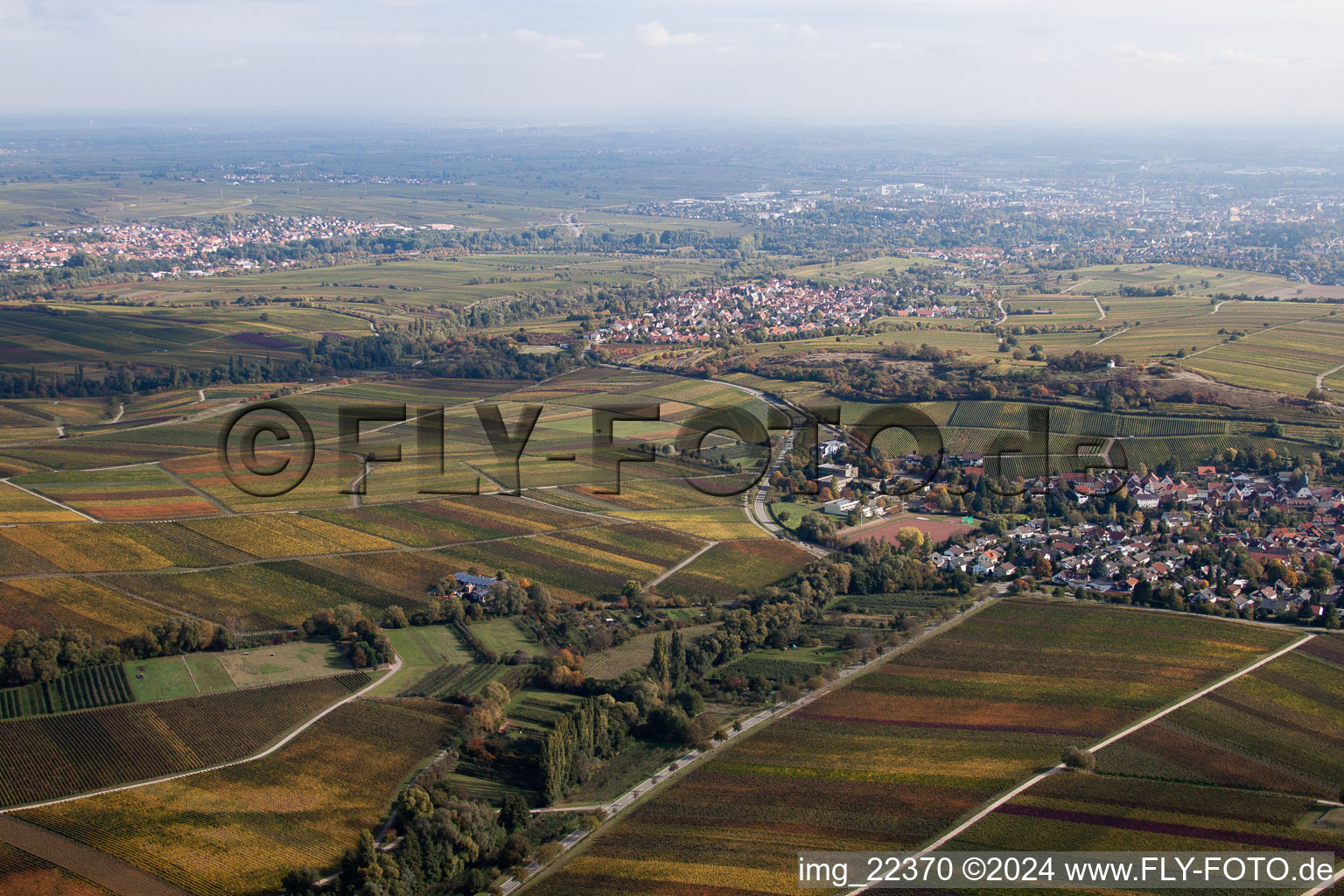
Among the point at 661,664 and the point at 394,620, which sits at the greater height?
the point at 394,620

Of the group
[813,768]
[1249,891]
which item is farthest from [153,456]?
[1249,891]

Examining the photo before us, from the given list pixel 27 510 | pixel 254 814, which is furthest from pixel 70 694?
pixel 27 510

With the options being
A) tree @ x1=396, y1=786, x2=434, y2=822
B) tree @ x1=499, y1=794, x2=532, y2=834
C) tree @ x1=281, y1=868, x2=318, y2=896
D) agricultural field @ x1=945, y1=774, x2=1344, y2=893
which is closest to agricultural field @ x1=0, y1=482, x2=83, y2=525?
tree @ x1=396, y1=786, x2=434, y2=822

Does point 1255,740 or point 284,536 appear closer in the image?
point 1255,740

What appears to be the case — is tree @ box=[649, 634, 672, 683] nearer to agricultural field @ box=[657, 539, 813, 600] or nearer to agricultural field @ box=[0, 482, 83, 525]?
agricultural field @ box=[657, 539, 813, 600]

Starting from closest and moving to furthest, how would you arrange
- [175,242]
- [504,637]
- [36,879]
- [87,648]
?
[36,879] < [87,648] < [504,637] < [175,242]

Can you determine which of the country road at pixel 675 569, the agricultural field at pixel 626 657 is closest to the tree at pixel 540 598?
the agricultural field at pixel 626 657

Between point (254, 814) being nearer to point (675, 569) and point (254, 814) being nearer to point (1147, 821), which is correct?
point (675, 569)

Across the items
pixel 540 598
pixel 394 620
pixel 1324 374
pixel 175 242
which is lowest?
pixel 394 620
